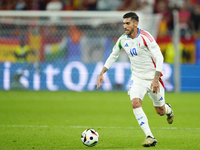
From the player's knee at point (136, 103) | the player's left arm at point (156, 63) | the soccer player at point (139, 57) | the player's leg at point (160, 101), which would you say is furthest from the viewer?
the player's leg at point (160, 101)

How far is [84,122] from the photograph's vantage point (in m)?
9.09

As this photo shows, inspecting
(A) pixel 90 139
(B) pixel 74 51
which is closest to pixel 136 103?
(A) pixel 90 139

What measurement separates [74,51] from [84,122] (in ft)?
24.2

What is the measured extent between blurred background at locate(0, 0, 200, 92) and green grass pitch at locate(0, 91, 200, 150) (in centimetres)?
85

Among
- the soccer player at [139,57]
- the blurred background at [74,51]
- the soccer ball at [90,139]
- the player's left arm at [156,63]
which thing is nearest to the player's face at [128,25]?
the soccer player at [139,57]

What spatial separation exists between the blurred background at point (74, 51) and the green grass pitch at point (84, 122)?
85cm

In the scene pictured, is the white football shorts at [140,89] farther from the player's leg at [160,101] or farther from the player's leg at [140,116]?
the player's leg at [140,116]

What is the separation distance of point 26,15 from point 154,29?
518 centimetres

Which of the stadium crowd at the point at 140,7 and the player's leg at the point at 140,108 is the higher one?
the stadium crowd at the point at 140,7

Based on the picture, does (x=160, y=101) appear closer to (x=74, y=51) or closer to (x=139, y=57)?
(x=139, y=57)

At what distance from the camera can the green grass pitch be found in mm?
6453

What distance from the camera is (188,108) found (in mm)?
11695

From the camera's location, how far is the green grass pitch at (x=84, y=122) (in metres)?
6.45

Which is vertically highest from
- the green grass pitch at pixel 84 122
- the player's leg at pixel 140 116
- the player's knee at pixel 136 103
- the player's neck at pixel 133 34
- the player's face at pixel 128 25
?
the player's face at pixel 128 25
